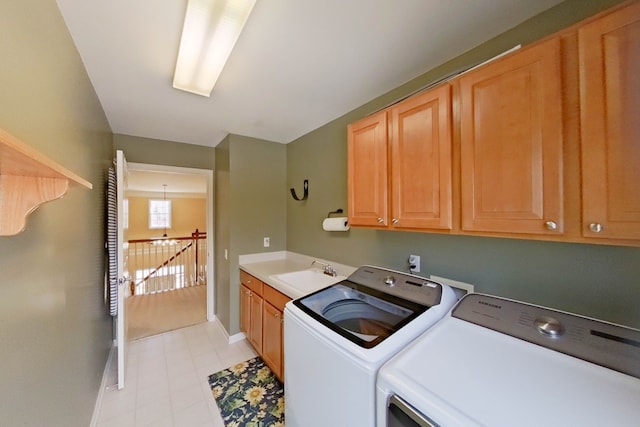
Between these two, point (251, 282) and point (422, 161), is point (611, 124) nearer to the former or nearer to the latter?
point (422, 161)

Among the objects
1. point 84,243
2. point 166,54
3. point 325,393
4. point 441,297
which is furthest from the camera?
point 84,243

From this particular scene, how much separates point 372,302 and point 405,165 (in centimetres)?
84

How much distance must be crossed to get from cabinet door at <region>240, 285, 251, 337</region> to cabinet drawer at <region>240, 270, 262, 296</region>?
62mm

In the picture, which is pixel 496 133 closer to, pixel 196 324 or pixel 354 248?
pixel 354 248

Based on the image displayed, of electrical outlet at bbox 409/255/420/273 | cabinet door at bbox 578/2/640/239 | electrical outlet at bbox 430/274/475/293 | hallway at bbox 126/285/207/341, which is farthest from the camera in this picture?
hallway at bbox 126/285/207/341

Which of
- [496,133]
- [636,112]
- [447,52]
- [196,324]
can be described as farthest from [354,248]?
[196,324]

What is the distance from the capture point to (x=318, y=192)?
2.53 metres

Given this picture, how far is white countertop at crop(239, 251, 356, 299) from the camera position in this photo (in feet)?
6.15

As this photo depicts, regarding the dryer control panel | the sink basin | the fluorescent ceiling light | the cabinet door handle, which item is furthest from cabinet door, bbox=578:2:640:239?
the sink basin

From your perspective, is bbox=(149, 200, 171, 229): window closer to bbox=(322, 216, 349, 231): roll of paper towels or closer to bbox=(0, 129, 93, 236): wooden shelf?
bbox=(322, 216, 349, 231): roll of paper towels

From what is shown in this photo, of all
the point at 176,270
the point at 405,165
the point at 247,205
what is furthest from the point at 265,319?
the point at 176,270

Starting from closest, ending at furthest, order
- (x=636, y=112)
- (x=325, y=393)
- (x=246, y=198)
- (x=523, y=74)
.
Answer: (x=636, y=112) → (x=523, y=74) → (x=325, y=393) → (x=246, y=198)

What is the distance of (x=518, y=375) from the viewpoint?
74 cm

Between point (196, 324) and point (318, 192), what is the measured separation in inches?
93.9
